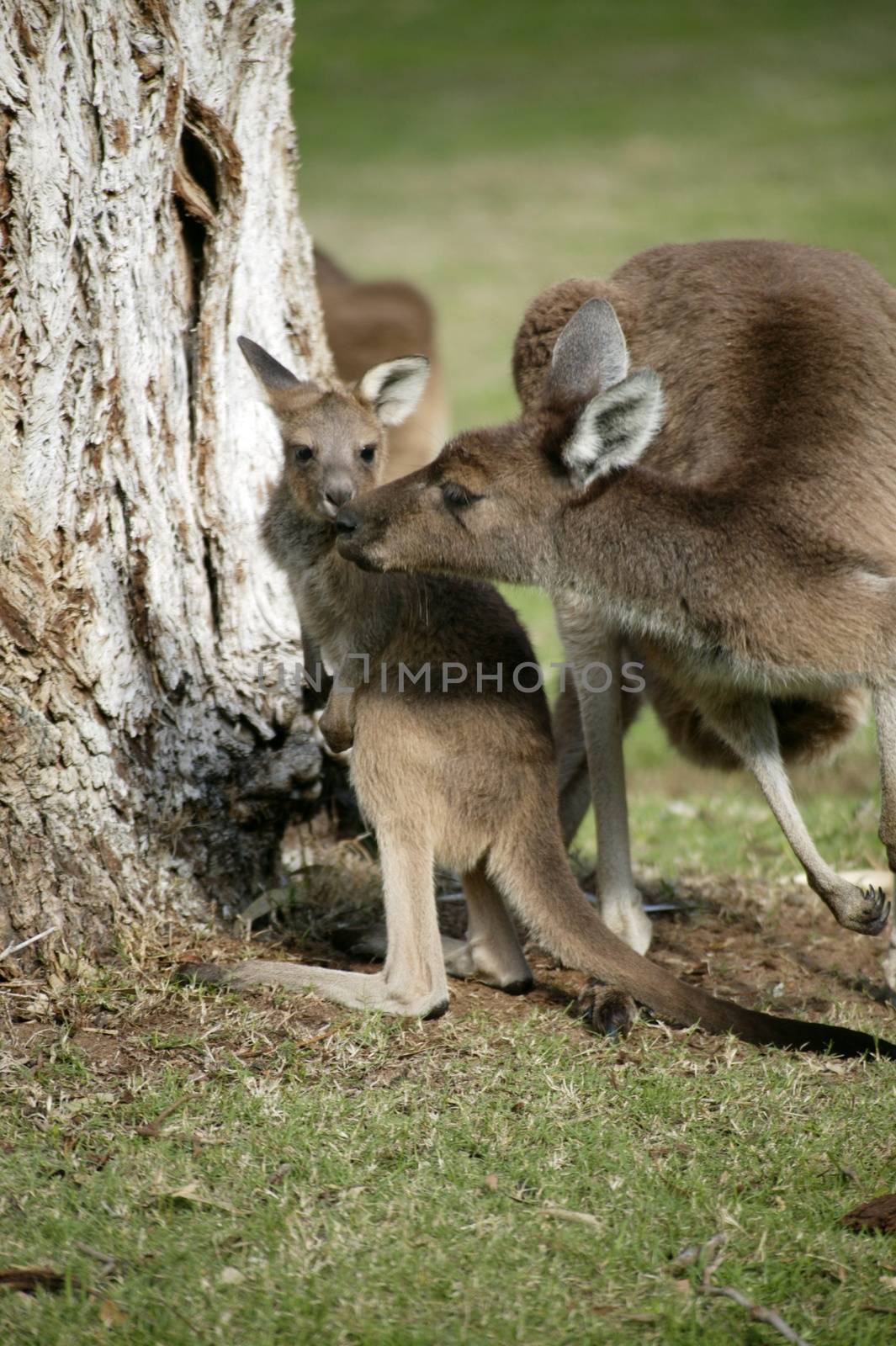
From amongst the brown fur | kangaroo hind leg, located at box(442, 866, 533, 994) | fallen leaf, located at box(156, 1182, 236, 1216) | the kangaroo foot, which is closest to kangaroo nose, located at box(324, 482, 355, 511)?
kangaroo hind leg, located at box(442, 866, 533, 994)

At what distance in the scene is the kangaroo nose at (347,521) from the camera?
3.90m

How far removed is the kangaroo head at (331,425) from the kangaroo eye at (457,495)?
39 cm

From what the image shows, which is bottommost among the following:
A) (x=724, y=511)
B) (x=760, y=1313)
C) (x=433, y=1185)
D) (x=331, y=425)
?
(x=760, y=1313)

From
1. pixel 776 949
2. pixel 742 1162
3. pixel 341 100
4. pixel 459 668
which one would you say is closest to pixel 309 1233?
pixel 742 1162

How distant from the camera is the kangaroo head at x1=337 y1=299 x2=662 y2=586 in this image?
3.75m

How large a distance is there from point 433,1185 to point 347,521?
1.66m

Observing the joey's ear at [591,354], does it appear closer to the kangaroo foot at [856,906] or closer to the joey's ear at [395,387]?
the joey's ear at [395,387]

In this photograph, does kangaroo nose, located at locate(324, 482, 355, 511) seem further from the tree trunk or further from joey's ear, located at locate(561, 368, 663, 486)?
joey's ear, located at locate(561, 368, 663, 486)

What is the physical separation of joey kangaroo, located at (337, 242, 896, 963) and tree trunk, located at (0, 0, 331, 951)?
0.62 metres

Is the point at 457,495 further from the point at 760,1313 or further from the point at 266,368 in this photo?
the point at 760,1313

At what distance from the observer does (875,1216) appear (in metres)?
2.99

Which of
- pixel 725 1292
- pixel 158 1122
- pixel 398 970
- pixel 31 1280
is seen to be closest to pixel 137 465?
pixel 398 970

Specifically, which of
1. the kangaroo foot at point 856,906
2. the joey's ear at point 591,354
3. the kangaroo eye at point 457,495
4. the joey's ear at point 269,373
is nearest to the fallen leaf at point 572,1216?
the kangaroo foot at point 856,906

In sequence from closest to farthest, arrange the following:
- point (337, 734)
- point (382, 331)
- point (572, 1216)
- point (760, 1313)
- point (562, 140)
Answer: point (760, 1313)
point (572, 1216)
point (337, 734)
point (382, 331)
point (562, 140)
